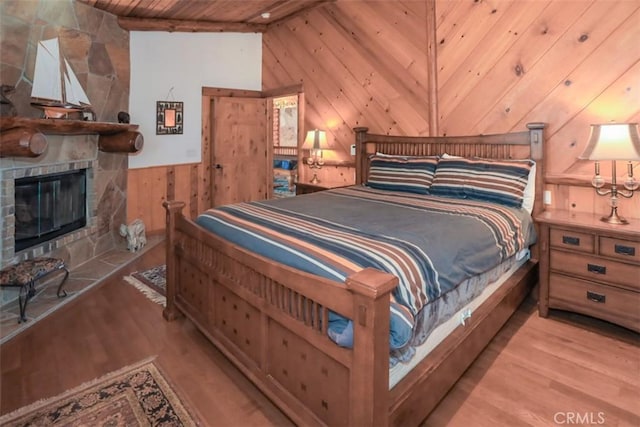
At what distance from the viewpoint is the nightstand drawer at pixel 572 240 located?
2564 millimetres

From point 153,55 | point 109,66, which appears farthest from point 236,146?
point 109,66

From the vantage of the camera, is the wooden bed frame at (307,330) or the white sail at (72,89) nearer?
the wooden bed frame at (307,330)

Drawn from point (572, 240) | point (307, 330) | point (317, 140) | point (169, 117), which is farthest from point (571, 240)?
point (169, 117)

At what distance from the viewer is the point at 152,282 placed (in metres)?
3.49

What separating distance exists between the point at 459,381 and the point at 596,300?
4.16 feet

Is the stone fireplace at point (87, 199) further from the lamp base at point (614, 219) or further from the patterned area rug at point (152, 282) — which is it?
the lamp base at point (614, 219)

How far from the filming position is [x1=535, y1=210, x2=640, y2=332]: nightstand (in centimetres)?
241

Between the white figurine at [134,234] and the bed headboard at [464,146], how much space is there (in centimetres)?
267


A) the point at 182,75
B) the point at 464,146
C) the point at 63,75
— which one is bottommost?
the point at 464,146

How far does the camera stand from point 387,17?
413 centimetres

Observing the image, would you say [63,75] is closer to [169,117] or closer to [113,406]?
[169,117]

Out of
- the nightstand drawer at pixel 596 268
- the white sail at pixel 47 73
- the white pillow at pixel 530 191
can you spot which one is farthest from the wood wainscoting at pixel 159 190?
the nightstand drawer at pixel 596 268

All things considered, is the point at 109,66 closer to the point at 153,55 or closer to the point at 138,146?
the point at 153,55

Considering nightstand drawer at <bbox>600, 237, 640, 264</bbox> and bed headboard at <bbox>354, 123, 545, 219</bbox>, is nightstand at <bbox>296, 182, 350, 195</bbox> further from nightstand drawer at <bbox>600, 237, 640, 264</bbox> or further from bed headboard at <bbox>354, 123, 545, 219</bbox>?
nightstand drawer at <bbox>600, 237, 640, 264</bbox>
